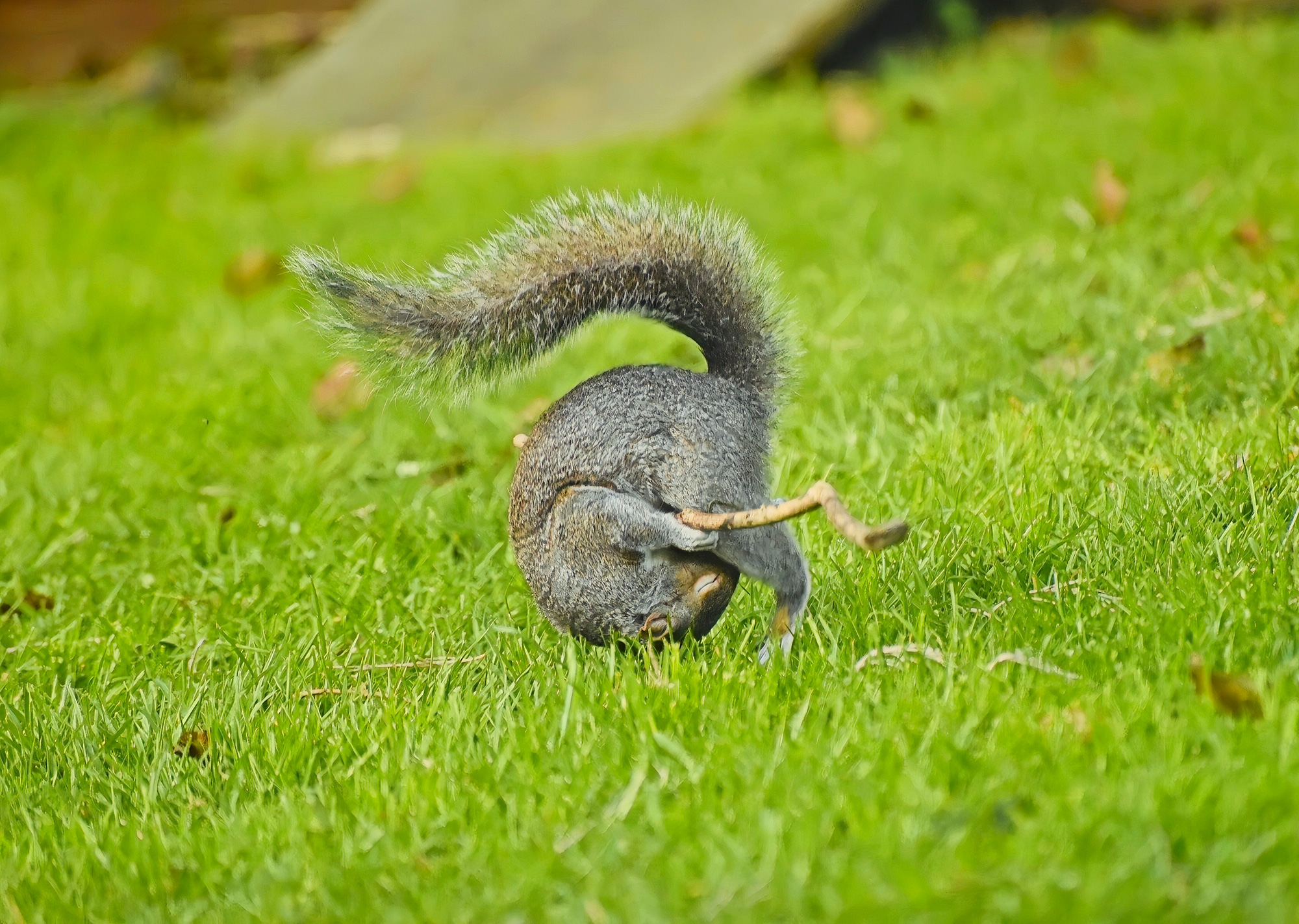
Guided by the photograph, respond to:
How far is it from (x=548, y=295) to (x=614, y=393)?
18 centimetres

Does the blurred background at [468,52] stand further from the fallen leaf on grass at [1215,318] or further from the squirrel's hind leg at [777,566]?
the squirrel's hind leg at [777,566]

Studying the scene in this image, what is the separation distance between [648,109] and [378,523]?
388cm

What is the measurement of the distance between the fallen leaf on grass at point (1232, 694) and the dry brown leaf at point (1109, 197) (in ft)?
9.21

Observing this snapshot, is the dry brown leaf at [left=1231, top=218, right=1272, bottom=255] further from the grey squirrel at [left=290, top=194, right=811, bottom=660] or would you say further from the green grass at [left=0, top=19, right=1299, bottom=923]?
the grey squirrel at [left=290, top=194, right=811, bottom=660]

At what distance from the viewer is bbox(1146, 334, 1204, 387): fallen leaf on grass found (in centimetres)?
293

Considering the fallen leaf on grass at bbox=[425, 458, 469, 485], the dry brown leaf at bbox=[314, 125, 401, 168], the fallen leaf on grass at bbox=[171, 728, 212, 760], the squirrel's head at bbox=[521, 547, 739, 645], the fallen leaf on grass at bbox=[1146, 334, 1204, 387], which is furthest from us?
the dry brown leaf at bbox=[314, 125, 401, 168]

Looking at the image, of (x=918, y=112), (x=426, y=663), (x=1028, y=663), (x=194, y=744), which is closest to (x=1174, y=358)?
(x=1028, y=663)

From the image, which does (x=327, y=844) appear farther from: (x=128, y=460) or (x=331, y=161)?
(x=331, y=161)

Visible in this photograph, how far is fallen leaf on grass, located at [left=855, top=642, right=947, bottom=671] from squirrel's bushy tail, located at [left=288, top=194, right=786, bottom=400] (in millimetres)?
489

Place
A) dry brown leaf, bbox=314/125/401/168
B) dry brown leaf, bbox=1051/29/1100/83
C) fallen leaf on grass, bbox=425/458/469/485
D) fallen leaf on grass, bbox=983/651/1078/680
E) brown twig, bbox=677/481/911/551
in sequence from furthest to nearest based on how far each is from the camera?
dry brown leaf, bbox=314/125/401/168 → dry brown leaf, bbox=1051/29/1100/83 → fallen leaf on grass, bbox=425/458/469/485 → fallen leaf on grass, bbox=983/651/1078/680 → brown twig, bbox=677/481/911/551

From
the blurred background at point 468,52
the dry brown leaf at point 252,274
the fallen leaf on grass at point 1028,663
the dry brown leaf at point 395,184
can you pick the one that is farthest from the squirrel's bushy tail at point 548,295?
the blurred background at point 468,52

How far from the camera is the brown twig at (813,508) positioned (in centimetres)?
144

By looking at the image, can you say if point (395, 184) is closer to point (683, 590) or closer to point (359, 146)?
point (359, 146)

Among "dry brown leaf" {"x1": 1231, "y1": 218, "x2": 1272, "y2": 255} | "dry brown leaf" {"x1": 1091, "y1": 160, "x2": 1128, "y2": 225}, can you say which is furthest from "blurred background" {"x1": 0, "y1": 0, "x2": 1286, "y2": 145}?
"dry brown leaf" {"x1": 1231, "y1": 218, "x2": 1272, "y2": 255}
